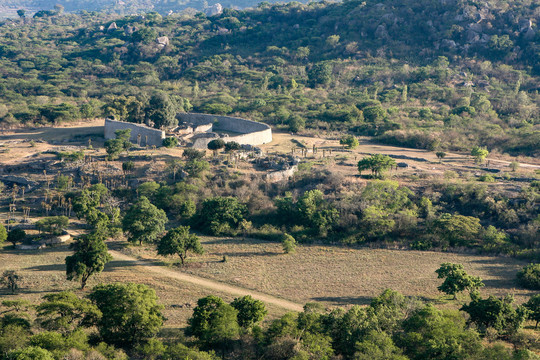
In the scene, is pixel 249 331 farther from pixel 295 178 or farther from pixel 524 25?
pixel 524 25

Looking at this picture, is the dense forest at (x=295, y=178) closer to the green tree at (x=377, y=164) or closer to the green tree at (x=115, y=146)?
the green tree at (x=377, y=164)

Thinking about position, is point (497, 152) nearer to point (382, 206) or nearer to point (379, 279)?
point (382, 206)

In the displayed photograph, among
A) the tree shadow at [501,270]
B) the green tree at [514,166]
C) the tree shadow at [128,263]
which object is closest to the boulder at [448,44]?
the green tree at [514,166]

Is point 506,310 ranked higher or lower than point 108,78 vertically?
lower

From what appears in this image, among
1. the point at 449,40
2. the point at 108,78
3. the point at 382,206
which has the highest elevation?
the point at 449,40

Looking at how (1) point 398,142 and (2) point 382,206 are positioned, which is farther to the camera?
(1) point 398,142

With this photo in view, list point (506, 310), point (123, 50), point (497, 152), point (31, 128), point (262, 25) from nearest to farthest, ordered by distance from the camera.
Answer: point (506, 310) → point (497, 152) → point (31, 128) → point (123, 50) → point (262, 25)

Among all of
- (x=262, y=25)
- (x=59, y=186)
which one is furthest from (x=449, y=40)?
(x=59, y=186)
